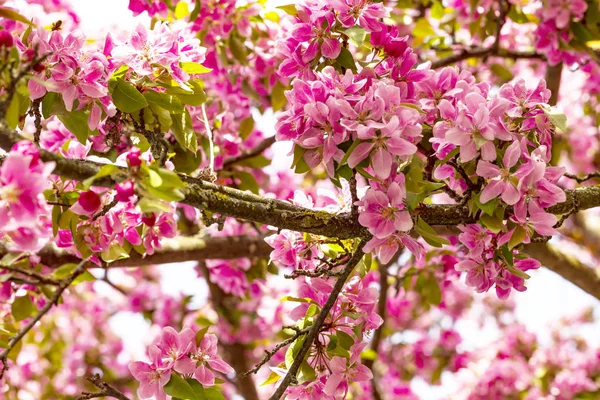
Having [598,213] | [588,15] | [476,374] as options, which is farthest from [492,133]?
[598,213]

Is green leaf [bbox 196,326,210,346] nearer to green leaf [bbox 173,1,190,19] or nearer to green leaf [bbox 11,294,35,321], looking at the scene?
green leaf [bbox 11,294,35,321]

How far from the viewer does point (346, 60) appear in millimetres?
1617

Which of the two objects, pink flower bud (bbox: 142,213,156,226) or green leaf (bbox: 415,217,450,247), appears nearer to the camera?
green leaf (bbox: 415,217,450,247)

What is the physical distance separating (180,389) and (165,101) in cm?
76

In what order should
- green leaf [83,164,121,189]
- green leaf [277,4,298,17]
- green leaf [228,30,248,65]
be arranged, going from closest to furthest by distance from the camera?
green leaf [83,164,121,189] < green leaf [277,4,298,17] < green leaf [228,30,248,65]

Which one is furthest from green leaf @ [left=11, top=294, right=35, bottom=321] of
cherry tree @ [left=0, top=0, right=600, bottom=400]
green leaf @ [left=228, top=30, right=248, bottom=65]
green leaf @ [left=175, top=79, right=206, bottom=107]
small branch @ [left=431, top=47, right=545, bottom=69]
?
small branch @ [left=431, top=47, right=545, bottom=69]

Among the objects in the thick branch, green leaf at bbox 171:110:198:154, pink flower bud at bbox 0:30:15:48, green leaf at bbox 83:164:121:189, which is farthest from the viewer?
the thick branch

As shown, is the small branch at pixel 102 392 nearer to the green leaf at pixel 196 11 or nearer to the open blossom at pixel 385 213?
the open blossom at pixel 385 213

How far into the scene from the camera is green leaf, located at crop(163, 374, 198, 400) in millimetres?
1533

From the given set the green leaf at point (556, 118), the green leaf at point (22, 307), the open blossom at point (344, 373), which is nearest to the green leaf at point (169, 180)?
the open blossom at point (344, 373)

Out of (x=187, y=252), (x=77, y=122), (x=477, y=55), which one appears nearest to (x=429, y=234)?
(x=77, y=122)

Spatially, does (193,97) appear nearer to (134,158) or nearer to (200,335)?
(134,158)

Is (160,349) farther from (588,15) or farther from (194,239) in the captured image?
(588,15)

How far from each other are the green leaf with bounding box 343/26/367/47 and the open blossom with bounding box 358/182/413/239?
37 centimetres
